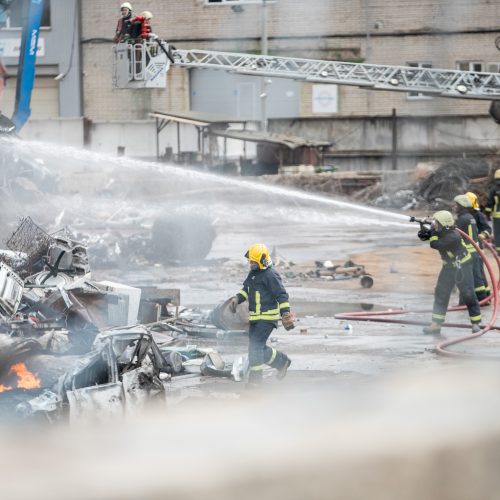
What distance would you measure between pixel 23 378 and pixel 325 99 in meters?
32.8

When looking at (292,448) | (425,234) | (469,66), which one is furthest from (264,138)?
(292,448)

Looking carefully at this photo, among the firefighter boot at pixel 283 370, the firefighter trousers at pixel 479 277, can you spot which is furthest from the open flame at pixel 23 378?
the firefighter trousers at pixel 479 277

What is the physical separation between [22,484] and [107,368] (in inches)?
190

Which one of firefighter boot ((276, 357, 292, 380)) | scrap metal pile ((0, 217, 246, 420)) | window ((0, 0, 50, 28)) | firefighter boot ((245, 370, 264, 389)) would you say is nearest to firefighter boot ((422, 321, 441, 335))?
scrap metal pile ((0, 217, 246, 420))

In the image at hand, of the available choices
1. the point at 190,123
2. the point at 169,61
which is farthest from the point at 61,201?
the point at 190,123

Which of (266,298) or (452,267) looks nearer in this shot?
(266,298)

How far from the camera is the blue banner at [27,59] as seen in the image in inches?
958

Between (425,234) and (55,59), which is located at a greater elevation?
(55,59)

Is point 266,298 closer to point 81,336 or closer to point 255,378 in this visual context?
point 255,378

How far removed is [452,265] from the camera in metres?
13.3

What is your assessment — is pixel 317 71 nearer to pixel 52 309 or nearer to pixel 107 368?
pixel 52 309

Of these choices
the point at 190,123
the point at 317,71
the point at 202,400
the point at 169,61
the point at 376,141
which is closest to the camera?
the point at 202,400

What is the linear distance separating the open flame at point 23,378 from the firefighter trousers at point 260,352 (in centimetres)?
192

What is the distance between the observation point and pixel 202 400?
9281mm
